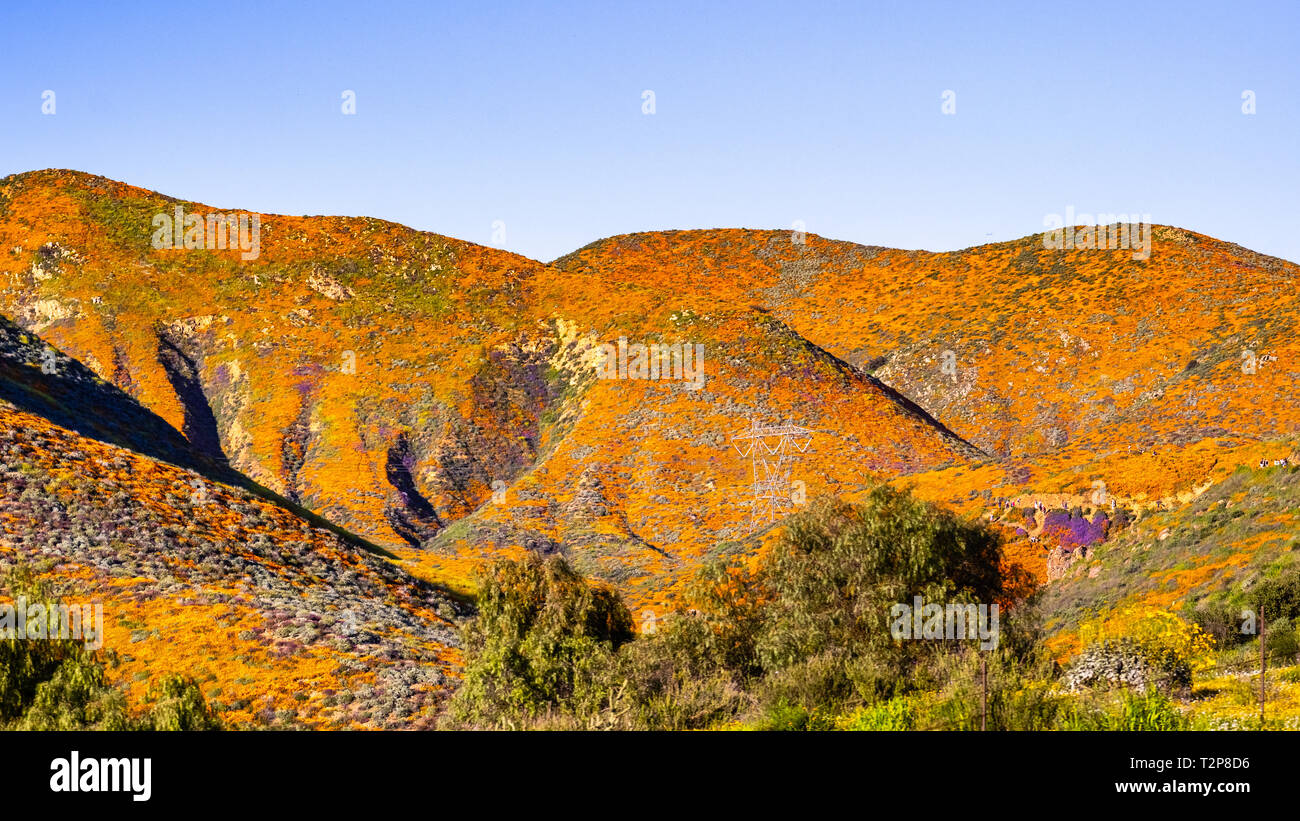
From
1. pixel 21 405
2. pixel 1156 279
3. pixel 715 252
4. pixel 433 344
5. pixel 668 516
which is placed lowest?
pixel 668 516

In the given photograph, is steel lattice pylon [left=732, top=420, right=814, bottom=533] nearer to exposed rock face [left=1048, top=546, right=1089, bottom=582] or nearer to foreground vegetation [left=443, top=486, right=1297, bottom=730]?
exposed rock face [left=1048, top=546, right=1089, bottom=582]

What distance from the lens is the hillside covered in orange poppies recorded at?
46.2 m

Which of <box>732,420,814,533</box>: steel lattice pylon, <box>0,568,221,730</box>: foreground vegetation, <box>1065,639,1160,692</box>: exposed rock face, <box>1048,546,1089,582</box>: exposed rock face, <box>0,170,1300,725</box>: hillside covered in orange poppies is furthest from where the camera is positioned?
<box>732,420,814,533</box>: steel lattice pylon

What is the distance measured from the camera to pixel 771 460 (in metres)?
70.1

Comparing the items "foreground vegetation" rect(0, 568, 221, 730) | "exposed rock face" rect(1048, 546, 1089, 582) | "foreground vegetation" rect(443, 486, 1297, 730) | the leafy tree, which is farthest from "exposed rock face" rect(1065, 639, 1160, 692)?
"exposed rock face" rect(1048, 546, 1089, 582)

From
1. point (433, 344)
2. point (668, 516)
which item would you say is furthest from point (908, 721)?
point (433, 344)

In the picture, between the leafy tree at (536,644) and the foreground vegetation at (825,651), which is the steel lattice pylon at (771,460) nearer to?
the foreground vegetation at (825,651)

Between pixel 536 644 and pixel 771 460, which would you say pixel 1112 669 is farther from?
pixel 771 460

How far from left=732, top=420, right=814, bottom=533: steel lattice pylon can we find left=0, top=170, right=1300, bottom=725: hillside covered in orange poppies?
560mm

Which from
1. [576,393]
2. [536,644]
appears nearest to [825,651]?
[536,644]

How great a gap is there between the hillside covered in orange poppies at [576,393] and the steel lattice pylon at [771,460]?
56 centimetres

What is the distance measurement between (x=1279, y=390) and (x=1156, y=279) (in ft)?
103
